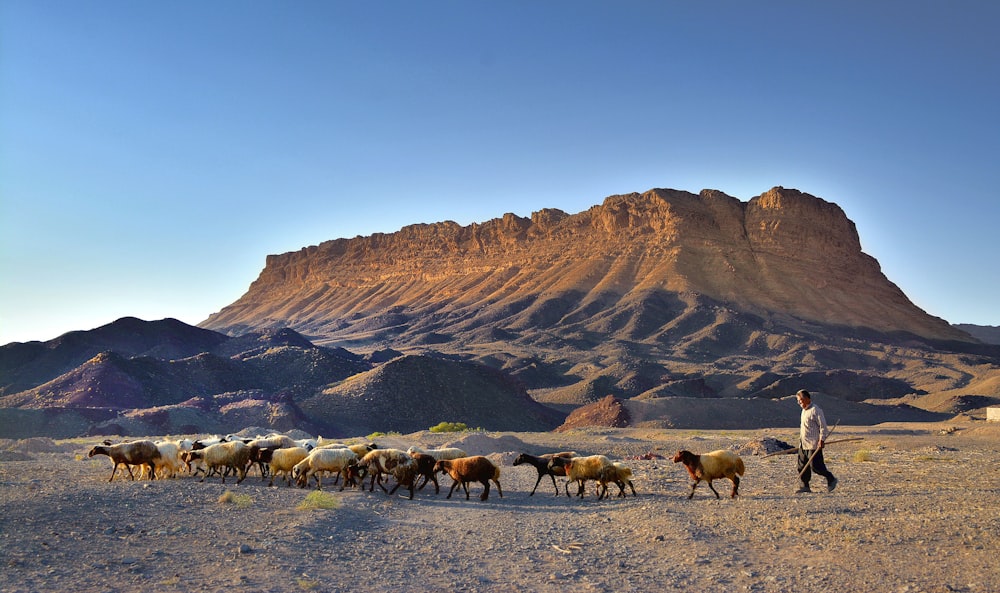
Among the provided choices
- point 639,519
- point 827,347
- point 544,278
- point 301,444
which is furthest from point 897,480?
point 544,278

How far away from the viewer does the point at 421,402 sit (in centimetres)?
5003

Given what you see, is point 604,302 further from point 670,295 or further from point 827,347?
point 827,347

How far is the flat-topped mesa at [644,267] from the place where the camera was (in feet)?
399

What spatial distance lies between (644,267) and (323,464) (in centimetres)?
11771

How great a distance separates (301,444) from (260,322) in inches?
6396

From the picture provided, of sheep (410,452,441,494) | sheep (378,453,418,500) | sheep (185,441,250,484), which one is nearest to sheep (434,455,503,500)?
sheep (410,452,441,494)

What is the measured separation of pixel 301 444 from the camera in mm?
20859

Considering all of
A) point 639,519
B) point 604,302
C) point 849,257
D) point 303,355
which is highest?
point 849,257

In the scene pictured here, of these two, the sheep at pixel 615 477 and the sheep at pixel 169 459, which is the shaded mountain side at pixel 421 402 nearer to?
the sheep at pixel 169 459

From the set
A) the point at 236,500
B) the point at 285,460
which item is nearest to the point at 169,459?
the point at 285,460

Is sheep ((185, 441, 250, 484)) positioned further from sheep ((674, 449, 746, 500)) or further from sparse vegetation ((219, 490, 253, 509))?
sheep ((674, 449, 746, 500))

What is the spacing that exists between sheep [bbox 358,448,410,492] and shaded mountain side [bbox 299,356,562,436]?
27895mm

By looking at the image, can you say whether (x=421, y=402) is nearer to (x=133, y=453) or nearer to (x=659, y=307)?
(x=133, y=453)

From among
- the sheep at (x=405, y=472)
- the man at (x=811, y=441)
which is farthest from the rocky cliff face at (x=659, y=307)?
the sheep at (x=405, y=472)
